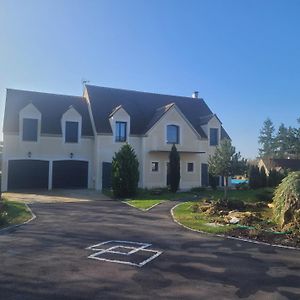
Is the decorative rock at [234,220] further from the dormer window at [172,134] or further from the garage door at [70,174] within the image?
the dormer window at [172,134]

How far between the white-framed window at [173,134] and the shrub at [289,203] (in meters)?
20.8

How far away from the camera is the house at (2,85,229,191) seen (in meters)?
31.3

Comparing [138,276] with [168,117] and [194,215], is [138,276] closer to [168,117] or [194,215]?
[194,215]

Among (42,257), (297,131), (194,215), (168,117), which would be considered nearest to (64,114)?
(168,117)

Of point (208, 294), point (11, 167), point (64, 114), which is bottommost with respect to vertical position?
point (208, 294)

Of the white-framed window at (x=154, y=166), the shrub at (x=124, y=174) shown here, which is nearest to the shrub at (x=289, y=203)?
the shrub at (x=124, y=174)

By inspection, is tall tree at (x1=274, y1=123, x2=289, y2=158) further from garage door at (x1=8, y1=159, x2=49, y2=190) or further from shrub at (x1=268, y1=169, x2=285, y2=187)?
garage door at (x1=8, y1=159, x2=49, y2=190)

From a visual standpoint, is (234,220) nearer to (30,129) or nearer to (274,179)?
(30,129)

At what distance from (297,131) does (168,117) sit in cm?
5696

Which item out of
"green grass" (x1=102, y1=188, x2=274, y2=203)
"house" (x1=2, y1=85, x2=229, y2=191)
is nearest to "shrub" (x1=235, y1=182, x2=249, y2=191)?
"house" (x1=2, y1=85, x2=229, y2=191)

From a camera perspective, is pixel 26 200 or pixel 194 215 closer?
pixel 194 215

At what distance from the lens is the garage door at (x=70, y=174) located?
32.3 meters

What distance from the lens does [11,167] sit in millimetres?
30953

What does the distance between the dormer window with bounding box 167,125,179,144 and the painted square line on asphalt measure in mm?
24150
